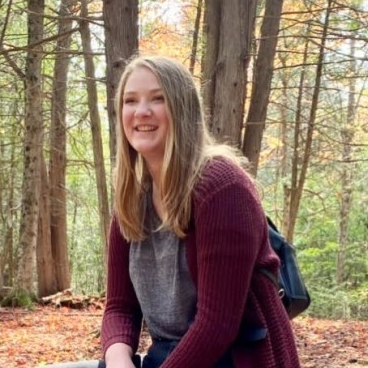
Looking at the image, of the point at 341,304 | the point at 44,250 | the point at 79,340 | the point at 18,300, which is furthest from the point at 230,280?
the point at 341,304

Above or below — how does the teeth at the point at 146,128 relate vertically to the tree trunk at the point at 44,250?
above

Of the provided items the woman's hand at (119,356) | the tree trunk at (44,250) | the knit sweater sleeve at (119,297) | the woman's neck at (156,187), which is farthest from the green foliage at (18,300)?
the woman's neck at (156,187)

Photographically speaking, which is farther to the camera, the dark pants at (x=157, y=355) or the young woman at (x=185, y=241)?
the dark pants at (x=157, y=355)

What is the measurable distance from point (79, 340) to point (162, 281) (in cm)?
407

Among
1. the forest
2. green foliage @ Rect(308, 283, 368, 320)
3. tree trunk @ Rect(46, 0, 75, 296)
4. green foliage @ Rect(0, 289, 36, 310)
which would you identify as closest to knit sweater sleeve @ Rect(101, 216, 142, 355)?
the forest

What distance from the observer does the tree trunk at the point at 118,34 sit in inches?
159

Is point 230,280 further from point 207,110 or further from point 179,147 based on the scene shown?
point 207,110

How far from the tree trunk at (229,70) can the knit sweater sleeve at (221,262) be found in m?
2.45

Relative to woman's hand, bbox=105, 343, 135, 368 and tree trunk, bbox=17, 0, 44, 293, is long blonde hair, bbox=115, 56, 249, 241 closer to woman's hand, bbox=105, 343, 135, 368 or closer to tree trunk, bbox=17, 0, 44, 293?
woman's hand, bbox=105, 343, 135, 368

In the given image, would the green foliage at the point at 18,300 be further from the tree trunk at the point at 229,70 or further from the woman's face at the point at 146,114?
the woman's face at the point at 146,114

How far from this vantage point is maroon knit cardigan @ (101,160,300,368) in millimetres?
1651

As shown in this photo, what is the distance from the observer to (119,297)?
2033 mm

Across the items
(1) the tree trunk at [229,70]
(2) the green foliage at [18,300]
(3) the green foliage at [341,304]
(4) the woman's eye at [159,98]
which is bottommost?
(3) the green foliage at [341,304]

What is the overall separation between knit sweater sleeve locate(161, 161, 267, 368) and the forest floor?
2.81m
